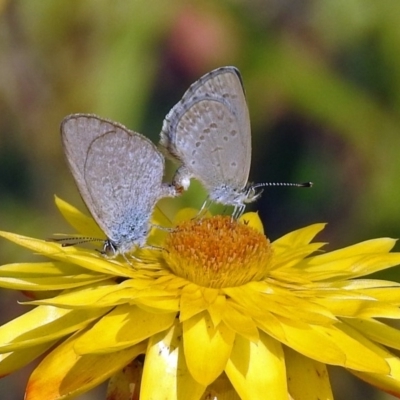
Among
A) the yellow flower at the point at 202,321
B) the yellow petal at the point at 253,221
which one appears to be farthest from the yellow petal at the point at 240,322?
the yellow petal at the point at 253,221

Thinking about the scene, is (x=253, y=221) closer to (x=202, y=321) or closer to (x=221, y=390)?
(x=202, y=321)

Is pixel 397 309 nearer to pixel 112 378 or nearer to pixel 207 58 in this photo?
pixel 112 378

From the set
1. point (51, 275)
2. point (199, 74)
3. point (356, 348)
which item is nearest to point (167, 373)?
point (356, 348)

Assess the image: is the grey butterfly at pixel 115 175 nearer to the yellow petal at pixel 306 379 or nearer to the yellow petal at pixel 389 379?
the yellow petal at pixel 306 379

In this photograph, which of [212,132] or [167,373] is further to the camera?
[212,132]

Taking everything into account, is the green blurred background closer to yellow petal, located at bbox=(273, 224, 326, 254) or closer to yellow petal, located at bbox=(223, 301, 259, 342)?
yellow petal, located at bbox=(273, 224, 326, 254)

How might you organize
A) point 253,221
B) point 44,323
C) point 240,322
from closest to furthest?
point 240,322
point 44,323
point 253,221
